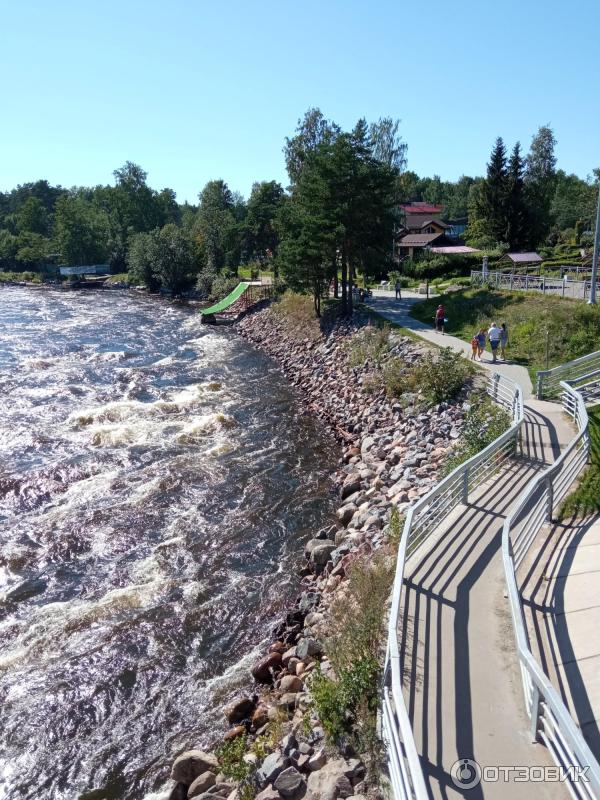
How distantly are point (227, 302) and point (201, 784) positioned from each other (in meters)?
48.2

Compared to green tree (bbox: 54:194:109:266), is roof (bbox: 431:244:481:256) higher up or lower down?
lower down

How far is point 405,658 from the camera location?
25.0 feet

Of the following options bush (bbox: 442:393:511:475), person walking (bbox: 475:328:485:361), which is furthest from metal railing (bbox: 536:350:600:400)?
person walking (bbox: 475:328:485:361)

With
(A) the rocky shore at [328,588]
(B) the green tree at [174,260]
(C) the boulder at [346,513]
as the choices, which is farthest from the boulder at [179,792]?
(B) the green tree at [174,260]

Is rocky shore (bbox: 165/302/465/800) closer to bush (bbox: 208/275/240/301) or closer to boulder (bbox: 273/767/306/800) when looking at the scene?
boulder (bbox: 273/767/306/800)

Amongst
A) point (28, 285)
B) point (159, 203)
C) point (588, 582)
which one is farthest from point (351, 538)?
point (159, 203)

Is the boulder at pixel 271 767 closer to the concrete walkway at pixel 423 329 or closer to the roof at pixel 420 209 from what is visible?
the concrete walkway at pixel 423 329

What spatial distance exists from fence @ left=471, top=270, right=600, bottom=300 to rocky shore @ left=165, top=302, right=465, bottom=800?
922 centimetres

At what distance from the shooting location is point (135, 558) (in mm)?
14469

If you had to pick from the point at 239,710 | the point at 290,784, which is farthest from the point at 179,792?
the point at 290,784

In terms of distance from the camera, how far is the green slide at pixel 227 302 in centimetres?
5119

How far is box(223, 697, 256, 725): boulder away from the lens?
988 cm

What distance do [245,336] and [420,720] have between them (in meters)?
39.1

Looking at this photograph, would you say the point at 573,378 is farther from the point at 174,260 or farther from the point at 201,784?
the point at 174,260
